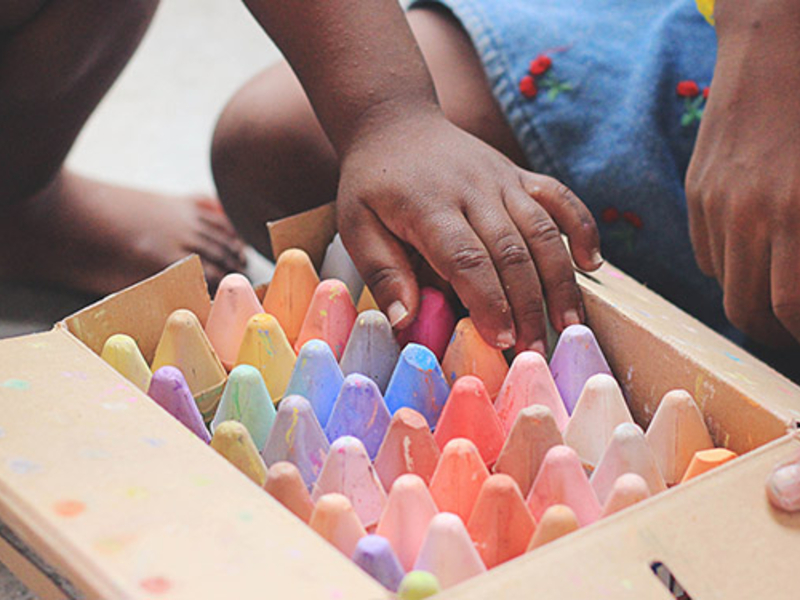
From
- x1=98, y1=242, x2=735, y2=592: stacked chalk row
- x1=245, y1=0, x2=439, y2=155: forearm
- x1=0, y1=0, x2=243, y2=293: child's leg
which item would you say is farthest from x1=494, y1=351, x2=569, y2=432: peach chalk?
x1=0, y1=0, x2=243, y2=293: child's leg

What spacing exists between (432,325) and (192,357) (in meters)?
0.16

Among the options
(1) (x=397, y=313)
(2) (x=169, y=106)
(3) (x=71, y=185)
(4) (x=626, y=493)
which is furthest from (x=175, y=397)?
(2) (x=169, y=106)

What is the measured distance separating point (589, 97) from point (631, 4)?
0.13 meters

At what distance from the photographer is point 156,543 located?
1.47 ft

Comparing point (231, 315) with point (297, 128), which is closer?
point (231, 315)

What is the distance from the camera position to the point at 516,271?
658 mm

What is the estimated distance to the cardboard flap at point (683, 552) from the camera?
1.47ft

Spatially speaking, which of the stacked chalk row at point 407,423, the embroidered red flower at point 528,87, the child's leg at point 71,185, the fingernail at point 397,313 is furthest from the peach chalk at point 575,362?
the child's leg at point 71,185

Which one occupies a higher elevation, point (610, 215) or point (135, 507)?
point (135, 507)

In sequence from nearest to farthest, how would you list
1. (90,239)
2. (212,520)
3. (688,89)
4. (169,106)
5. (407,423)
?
1. (212,520)
2. (407,423)
3. (688,89)
4. (90,239)
5. (169,106)

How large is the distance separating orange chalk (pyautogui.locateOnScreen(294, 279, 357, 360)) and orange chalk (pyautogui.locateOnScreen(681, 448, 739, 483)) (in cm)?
24

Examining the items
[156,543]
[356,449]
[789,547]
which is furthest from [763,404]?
[156,543]

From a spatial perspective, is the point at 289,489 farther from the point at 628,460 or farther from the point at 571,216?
the point at 571,216

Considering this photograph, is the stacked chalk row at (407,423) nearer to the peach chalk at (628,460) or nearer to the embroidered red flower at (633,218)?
the peach chalk at (628,460)
